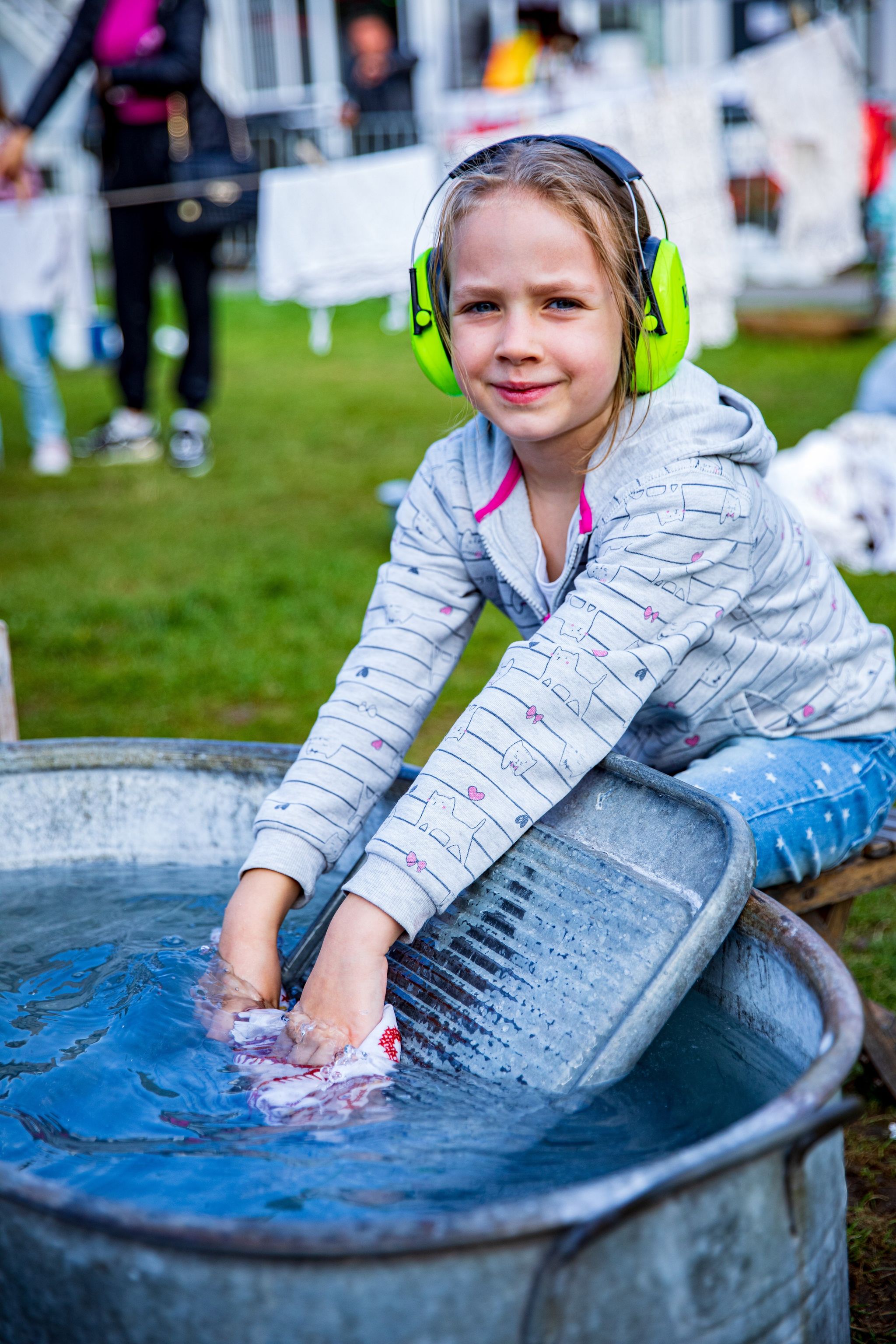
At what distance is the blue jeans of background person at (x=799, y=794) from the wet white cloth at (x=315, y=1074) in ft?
1.49

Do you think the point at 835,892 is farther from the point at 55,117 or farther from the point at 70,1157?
the point at 55,117

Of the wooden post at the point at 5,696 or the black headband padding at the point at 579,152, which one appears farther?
the wooden post at the point at 5,696

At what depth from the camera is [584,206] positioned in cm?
147

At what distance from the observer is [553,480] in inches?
66.4

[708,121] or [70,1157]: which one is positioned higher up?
[708,121]

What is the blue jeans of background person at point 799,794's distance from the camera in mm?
1539

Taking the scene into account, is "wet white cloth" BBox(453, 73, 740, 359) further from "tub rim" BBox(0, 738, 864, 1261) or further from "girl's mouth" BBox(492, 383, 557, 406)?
"tub rim" BBox(0, 738, 864, 1261)

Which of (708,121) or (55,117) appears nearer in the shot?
(708,121)

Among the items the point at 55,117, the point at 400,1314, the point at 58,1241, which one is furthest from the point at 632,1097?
the point at 55,117

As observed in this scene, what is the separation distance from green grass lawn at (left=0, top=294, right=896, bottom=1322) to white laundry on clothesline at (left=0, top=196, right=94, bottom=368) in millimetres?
755

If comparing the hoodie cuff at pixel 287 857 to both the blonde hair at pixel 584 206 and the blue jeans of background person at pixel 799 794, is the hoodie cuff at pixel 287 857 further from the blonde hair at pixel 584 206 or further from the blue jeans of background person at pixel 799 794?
the blonde hair at pixel 584 206

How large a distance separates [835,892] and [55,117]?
45.6 ft

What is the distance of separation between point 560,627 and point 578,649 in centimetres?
4

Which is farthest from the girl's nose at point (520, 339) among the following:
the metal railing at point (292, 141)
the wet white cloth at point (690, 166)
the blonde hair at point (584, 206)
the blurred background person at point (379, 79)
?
the blurred background person at point (379, 79)
